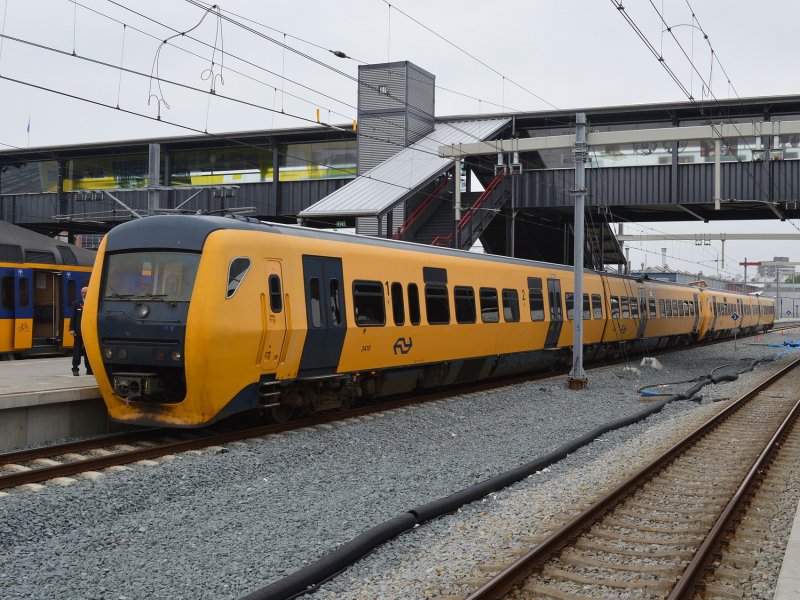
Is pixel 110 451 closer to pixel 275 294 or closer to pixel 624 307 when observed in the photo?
pixel 275 294

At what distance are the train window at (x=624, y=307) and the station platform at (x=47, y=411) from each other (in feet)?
58.9

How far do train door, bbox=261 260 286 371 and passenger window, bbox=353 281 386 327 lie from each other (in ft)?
6.21

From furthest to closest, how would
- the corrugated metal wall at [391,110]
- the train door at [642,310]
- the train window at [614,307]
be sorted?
the corrugated metal wall at [391,110] < the train door at [642,310] < the train window at [614,307]

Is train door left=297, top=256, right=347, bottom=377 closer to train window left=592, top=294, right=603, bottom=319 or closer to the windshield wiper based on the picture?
the windshield wiper

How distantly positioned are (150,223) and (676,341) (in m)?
29.1

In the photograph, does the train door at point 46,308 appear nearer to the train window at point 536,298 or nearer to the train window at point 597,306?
the train window at point 536,298

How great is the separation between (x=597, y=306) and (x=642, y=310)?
570 cm

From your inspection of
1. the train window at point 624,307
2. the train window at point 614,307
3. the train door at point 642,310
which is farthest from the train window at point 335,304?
the train door at point 642,310

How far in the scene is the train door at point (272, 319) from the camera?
10938 mm

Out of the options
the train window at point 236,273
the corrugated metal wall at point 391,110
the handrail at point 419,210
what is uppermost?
the corrugated metal wall at point 391,110

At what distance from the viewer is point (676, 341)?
35625 millimetres

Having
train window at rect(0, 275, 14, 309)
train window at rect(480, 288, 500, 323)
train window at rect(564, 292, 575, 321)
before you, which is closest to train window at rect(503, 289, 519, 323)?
train window at rect(480, 288, 500, 323)

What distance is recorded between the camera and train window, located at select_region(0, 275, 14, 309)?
62.3 ft

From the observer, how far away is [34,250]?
20.3 m
